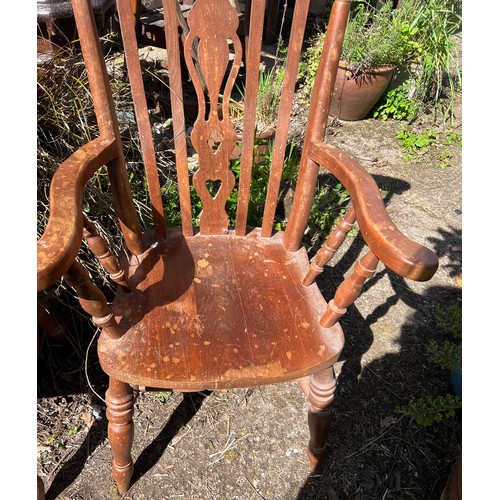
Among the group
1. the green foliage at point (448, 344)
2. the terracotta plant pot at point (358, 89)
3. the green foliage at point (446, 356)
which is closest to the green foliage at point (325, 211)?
the green foliage at point (448, 344)

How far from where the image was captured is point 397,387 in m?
1.82

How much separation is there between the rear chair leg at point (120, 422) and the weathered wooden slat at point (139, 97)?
512 mm

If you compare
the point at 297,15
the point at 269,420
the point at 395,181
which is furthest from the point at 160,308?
the point at 395,181

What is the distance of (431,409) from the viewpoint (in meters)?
1.65

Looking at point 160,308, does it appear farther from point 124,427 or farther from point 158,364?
point 124,427

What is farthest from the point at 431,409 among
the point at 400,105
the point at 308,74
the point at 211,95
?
the point at 308,74

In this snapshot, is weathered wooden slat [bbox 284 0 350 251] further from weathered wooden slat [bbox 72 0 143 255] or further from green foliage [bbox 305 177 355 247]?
green foliage [bbox 305 177 355 247]

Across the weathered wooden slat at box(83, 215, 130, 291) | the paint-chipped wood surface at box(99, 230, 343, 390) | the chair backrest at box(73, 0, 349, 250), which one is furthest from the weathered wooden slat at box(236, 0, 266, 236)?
the weathered wooden slat at box(83, 215, 130, 291)

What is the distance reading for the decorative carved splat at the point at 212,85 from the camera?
45.6 inches

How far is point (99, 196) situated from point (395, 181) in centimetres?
217

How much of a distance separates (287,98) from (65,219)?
75 cm

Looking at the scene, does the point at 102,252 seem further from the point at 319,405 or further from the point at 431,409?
the point at 431,409

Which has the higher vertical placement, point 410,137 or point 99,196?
point 99,196

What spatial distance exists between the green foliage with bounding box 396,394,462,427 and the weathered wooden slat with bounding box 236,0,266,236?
973mm
